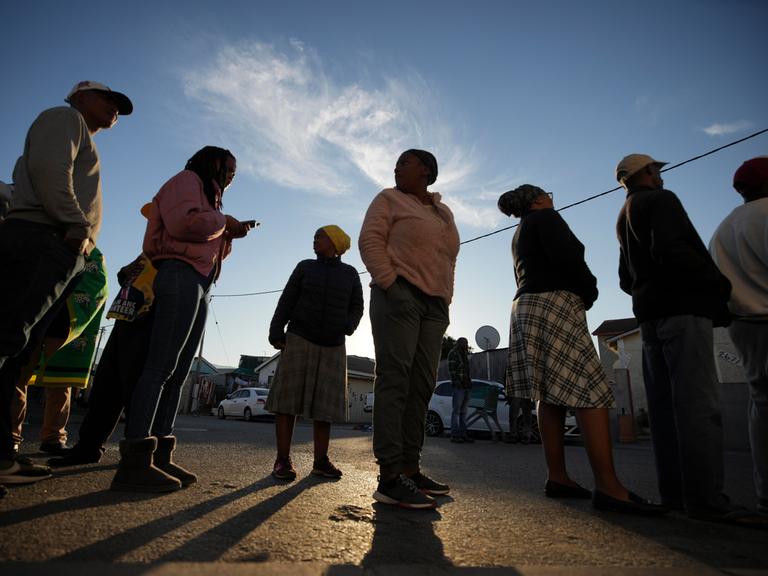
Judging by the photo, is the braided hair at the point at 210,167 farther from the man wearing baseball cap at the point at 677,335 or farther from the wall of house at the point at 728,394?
the wall of house at the point at 728,394

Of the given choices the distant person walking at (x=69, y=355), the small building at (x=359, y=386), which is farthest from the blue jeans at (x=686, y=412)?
the small building at (x=359, y=386)

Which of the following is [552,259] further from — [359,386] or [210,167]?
[359,386]

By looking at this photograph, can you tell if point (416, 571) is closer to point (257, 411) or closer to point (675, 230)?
point (675, 230)

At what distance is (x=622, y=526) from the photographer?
1955 mm

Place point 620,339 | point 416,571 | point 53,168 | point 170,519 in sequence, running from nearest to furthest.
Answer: point 416,571
point 170,519
point 53,168
point 620,339

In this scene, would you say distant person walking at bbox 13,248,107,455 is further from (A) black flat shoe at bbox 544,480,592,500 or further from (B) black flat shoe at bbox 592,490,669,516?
(B) black flat shoe at bbox 592,490,669,516

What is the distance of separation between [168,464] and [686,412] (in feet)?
8.61

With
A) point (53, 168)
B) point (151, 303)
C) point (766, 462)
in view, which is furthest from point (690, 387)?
point (53, 168)

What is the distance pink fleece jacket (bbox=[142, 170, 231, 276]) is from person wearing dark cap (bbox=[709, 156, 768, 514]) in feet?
9.39

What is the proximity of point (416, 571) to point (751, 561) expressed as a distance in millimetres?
1097

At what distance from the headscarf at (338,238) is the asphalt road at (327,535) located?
1.78 m

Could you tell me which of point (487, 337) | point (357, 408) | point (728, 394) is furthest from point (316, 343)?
point (357, 408)

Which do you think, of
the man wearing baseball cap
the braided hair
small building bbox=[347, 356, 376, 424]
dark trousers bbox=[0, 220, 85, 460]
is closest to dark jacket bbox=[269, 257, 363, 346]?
the braided hair

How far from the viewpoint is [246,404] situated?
2467 cm
